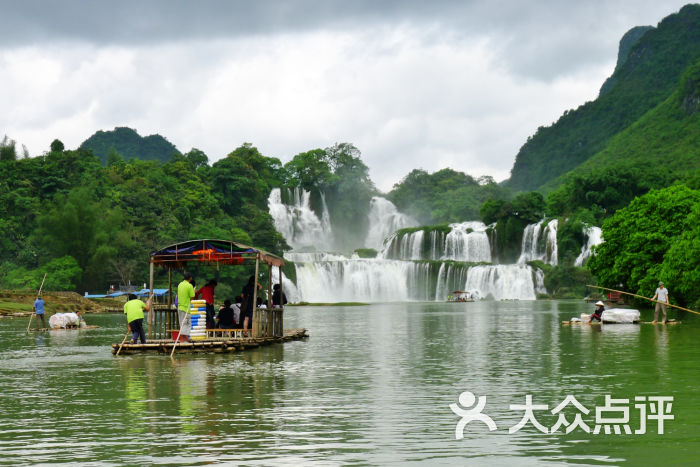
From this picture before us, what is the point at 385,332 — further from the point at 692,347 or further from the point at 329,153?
the point at 329,153

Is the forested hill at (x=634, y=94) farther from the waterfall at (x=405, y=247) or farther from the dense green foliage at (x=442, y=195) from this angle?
the waterfall at (x=405, y=247)

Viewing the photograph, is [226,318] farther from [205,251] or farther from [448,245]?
[448,245]

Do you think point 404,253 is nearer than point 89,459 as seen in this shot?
No

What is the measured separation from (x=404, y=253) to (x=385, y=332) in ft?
219

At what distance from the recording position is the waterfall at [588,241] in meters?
89.4

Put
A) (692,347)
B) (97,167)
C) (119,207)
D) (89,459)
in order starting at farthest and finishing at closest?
(97,167) → (119,207) → (692,347) → (89,459)

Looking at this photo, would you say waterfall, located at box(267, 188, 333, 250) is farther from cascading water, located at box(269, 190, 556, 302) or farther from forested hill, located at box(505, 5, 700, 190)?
forested hill, located at box(505, 5, 700, 190)

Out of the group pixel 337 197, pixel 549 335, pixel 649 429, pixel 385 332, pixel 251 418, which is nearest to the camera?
pixel 649 429

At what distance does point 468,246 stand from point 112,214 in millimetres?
42513

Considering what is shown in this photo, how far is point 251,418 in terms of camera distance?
1088 cm

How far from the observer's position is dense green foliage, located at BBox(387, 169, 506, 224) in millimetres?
140000

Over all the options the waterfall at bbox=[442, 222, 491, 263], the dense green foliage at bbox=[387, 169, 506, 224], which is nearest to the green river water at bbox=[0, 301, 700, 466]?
the waterfall at bbox=[442, 222, 491, 263]

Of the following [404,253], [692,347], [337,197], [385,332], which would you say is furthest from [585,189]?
[692,347]

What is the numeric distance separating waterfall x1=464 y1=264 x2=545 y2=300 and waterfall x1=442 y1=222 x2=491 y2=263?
10804 millimetres
